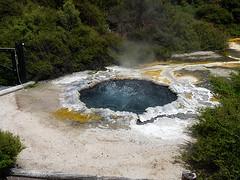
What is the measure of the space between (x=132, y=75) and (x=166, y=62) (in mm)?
2741

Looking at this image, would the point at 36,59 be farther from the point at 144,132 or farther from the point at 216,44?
the point at 216,44

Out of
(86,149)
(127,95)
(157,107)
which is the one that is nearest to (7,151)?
(86,149)

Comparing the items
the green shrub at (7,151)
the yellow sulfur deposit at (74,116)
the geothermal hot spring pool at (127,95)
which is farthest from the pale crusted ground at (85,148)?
the geothermal hot spring pool at (127,95)

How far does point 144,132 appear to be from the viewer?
1023 cm

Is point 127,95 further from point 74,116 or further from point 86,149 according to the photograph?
point 86,149

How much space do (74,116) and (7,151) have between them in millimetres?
2984

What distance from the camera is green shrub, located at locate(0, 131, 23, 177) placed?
8.30 m

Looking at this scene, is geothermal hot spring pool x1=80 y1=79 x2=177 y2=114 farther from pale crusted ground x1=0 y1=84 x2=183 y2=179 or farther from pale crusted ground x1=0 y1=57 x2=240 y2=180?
pale crusted ground x1=0 y1=84 x2=183 y2=179

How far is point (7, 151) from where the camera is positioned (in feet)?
27.7

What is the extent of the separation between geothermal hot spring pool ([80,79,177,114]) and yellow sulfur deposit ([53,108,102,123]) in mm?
808

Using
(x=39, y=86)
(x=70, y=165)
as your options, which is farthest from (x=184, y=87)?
(x=70, y=165)

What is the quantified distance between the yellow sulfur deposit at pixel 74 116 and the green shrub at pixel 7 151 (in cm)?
249

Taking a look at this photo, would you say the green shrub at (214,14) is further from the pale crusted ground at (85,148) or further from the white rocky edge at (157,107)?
the pale crusted ground at (85,148)

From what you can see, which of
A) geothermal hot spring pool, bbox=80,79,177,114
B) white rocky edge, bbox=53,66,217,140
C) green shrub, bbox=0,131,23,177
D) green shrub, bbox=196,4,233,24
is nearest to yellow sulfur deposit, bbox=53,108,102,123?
white rocky edge, bbox=53,66,217,140
